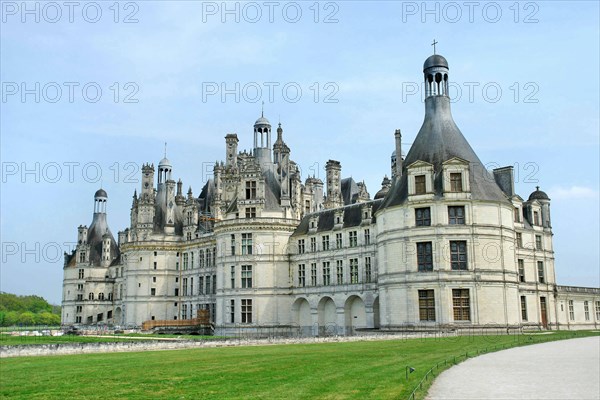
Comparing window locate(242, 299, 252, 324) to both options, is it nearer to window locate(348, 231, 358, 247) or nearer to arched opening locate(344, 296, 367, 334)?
arched opening locate(344, 296, 367, 334)

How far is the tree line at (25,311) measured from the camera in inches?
5059

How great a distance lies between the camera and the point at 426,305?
4594 cm

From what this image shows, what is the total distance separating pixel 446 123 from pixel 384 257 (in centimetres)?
1191

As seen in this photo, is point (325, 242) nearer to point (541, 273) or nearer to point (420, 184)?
point (420, 184)

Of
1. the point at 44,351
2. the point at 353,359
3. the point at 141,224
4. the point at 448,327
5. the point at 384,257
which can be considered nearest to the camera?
the point at 353,359

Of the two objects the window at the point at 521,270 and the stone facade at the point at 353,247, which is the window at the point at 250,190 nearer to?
the stone facade at the point at 353,247

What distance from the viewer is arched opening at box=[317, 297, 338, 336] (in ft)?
188

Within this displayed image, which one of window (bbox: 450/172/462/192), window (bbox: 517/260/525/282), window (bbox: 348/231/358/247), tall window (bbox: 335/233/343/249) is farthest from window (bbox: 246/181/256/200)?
window (bbox: 517/260/525/282)

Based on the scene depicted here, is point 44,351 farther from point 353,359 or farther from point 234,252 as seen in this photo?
point 234,252

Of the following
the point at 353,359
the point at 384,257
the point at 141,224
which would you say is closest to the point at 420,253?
the point at 384,257

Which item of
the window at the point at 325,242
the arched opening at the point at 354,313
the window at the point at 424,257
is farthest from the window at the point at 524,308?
the window at the point at 325,242

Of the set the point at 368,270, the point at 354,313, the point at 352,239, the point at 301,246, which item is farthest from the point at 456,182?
the point at 301,246

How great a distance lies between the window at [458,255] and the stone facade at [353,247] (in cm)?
10

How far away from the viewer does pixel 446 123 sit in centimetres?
5056
